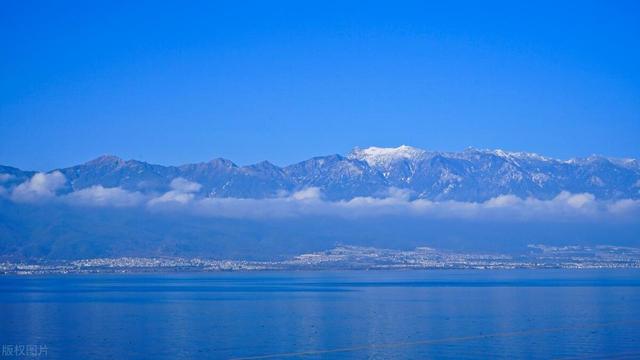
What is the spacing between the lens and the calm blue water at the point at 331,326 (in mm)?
68500

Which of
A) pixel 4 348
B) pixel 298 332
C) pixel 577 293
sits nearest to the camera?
pixel 4 348

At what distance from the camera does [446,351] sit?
223 feet

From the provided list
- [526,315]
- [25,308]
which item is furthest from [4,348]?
[526,315]

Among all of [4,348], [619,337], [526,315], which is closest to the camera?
[4,348]

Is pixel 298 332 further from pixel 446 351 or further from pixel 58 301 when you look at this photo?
pixel 58 301

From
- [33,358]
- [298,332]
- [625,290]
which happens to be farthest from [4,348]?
[625,290]

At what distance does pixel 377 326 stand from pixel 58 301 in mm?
57116

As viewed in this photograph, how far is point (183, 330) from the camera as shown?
8300 cm

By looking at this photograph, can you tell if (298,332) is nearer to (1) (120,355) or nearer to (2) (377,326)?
(2) (377,326)

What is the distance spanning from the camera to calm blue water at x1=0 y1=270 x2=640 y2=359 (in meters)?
68.5

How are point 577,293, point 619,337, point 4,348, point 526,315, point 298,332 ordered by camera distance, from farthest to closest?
1. point 577,293
2. point 526,315
3. point 298,332
4. point 619,337
5. point 4,348

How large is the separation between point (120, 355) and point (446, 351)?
23.8 metres

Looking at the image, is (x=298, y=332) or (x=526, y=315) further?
(x=526, y=315)

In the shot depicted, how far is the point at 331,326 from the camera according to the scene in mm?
86188
